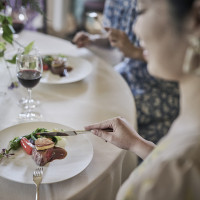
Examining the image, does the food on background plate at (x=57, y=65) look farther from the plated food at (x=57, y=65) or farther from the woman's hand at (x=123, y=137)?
the woman's hand at (x=123, y=137)

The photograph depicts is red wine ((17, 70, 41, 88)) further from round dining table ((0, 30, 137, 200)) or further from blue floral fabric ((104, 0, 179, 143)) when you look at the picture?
blue floral fabric ((104, 0, 179, 143))

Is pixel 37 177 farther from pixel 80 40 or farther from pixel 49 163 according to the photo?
pixel 80 40

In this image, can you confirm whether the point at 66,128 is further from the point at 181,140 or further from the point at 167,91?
the point at 167,91

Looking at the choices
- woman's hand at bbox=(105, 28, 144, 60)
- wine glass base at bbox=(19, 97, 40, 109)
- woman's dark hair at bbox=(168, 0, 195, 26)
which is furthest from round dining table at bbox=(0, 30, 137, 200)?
woman's dark hair at bbox=(168, 0, 195, 26)

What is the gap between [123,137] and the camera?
3.29 ft

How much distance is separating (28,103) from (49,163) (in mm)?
418

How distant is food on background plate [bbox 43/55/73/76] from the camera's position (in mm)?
1553

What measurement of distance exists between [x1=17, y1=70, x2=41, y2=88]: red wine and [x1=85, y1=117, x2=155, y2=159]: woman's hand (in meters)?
0.32

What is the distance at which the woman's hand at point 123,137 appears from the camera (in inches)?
38.4

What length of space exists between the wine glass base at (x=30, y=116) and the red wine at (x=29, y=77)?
0.36 ft

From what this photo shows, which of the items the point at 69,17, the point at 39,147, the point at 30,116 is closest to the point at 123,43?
the point at 30,116

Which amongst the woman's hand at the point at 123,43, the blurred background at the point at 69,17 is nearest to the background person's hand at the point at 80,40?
the woman's hand at the point at 123,43

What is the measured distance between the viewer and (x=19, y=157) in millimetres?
918

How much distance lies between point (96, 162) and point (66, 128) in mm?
178
